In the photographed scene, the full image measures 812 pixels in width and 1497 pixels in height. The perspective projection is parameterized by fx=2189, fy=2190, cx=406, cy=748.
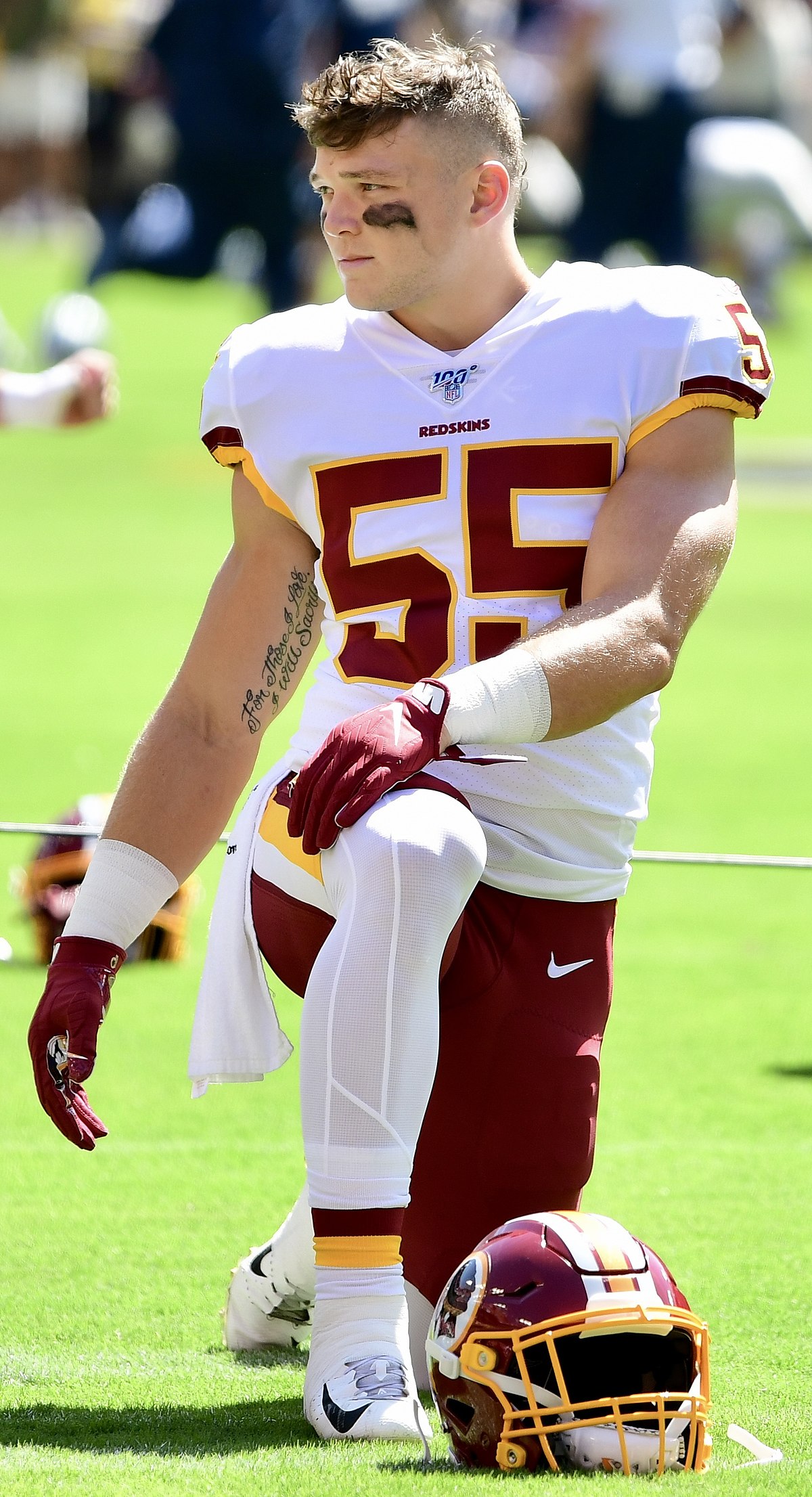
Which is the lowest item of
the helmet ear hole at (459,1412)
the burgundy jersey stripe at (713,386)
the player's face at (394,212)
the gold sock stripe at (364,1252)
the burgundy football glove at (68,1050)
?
the helmet ear hole at (459,1412)

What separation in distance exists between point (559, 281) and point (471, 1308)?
4.02 feet

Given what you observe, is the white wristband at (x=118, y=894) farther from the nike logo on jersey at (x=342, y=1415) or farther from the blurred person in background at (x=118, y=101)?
the blurred person in background at (x=118, y=101)

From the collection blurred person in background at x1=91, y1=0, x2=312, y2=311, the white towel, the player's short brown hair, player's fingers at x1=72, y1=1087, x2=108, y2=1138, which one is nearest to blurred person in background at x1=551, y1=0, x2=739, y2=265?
blurred person in background at x1=91, y1=0, x2=312, y2=311

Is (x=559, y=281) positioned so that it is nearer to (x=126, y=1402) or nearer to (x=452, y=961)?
(x=452, y=961)

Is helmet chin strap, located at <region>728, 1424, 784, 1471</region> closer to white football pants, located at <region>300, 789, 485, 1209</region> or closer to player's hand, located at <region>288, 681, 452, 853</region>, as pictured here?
white football pants, located at <region>300, 789, 485, 1209</region>

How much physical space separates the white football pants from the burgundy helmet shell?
20 cm

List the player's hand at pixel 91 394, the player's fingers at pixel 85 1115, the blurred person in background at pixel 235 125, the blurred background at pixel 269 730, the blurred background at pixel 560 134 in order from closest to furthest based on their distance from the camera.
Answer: the player's fingers at pixel 85 1115
the blurred background at pixel 269 730
the player's hand at pixel 91 394
the blurred person in background at pixel 235 125
the blurred background at pixel 560 134

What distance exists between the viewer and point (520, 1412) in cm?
193

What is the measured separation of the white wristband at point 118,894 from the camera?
2.47 metres

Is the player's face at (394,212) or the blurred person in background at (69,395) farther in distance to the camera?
the blurred person in background at (69,395)

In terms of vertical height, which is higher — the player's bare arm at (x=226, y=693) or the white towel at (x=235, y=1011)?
the player's bare arm at (x=226, y=693)

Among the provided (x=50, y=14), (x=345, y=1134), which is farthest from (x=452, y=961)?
(x=50, y=14)

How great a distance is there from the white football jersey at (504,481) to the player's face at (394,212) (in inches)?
3.3

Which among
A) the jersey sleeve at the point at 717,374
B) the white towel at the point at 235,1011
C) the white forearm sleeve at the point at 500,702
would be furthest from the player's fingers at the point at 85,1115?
the jersey sleeve at the point at 717,374
